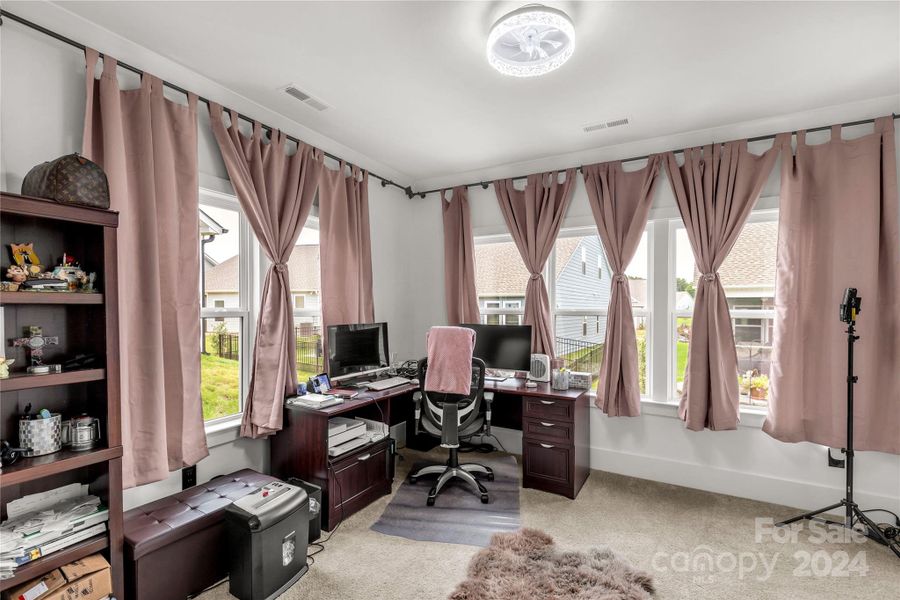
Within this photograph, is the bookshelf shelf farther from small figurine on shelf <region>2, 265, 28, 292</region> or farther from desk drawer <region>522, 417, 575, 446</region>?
desk drawer <region>522, 417, 575, 446</region>

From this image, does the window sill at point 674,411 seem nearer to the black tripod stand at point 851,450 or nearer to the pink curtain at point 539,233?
the black tripod stand at point 851,450

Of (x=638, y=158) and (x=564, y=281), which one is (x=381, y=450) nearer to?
(x=564, y=281)

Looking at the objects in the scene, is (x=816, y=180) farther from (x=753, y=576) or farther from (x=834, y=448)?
(x=753, y=576)

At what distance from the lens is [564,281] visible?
150 inches

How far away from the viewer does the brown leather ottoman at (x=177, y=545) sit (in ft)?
5.95

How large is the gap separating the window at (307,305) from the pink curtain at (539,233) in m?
1.78

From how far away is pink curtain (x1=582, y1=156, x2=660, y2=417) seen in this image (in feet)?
10.7

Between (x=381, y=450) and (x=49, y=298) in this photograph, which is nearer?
(x=49, y=298)

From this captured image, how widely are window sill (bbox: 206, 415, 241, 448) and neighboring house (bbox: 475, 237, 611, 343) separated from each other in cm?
235

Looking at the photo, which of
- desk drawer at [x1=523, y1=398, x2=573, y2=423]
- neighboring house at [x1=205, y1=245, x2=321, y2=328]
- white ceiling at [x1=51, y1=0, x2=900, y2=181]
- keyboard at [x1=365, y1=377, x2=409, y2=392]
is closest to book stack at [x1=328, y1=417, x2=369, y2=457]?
keyboard at [x1=365, y1=377, x2=409, y2=392]

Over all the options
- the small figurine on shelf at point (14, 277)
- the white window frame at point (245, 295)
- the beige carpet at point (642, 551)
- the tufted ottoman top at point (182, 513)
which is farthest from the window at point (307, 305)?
the small figurine on shelf at point (14, 277)

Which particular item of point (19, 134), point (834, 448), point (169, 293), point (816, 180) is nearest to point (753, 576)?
point (834, 448)

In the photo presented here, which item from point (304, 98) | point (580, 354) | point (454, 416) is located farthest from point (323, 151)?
point (580, 354)

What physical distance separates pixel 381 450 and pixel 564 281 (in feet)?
7.01
